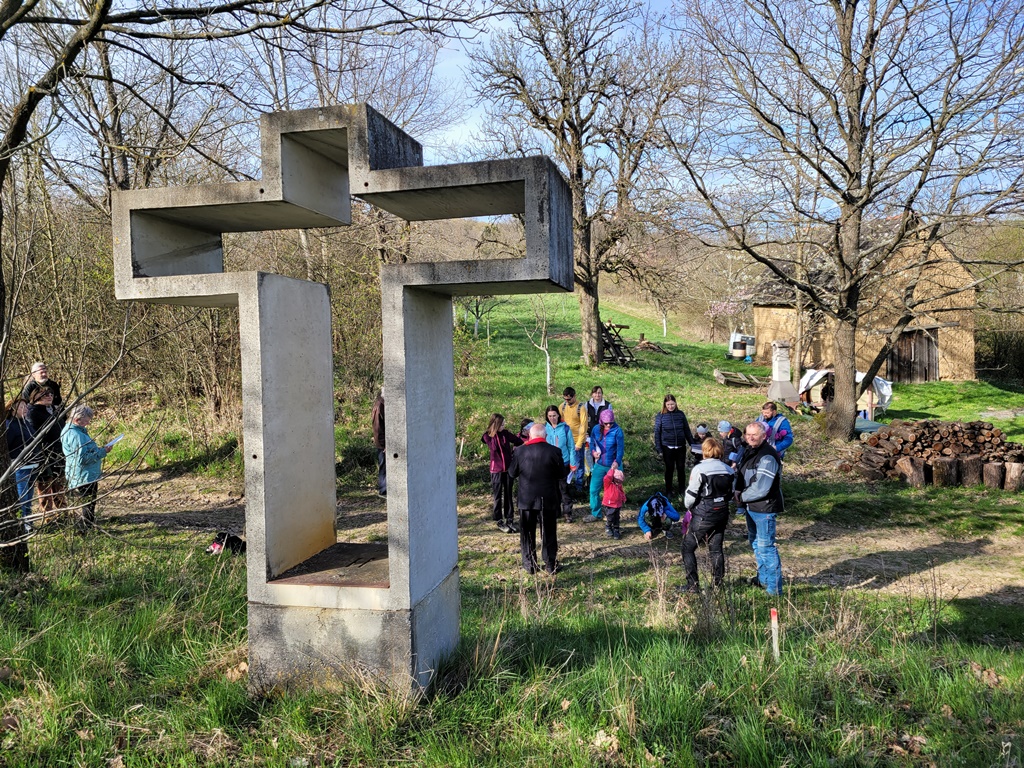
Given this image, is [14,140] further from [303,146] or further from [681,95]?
[681,95]

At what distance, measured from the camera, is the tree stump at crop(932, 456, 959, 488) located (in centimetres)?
1176

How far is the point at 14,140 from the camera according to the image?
5914 mm

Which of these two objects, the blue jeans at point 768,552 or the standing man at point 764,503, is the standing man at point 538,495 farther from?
the blue jeans at point 768,552

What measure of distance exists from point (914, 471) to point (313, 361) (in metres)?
11.0

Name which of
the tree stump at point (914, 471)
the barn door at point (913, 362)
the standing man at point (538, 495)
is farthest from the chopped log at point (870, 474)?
the barn door at point (913, 362)

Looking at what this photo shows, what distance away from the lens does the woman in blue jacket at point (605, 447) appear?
9.55m

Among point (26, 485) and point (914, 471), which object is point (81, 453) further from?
point (914, 471)

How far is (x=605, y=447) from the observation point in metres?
9.59

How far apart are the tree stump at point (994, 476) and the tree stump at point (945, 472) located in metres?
0.45

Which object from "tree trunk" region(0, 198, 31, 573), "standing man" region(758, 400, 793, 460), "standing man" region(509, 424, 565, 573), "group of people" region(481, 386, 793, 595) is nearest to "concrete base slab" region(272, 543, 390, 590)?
"tree trunk" region(0, 198, 31, 573)

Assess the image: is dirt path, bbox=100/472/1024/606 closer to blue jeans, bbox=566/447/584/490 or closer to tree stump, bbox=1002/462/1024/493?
blue jeans, bbox=566/447/584/490

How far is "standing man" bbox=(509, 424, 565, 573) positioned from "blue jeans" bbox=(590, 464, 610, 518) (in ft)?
6.87

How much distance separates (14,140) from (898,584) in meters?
9.41

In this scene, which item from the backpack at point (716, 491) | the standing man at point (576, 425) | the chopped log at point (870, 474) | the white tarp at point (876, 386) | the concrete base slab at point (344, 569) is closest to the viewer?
the concrete base slab at point (344, 569)
